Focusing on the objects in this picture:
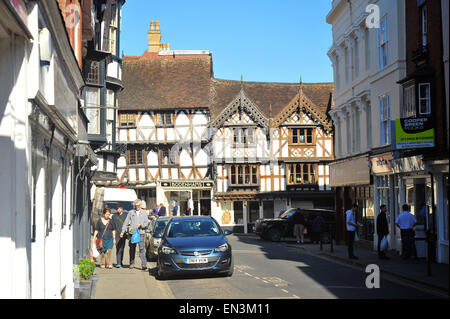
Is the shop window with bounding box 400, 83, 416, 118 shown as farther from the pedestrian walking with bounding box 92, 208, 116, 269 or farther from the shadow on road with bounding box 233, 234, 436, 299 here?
the pedestrian walking with bounding box 92, 208, 116, 269

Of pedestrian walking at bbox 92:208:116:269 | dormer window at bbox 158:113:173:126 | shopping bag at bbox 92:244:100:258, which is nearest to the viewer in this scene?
pedestrian walking at bbox 92:208:116:269

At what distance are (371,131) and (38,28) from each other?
66.1 feet

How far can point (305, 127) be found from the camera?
4672cm

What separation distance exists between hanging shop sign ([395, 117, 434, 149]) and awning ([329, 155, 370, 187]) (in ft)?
22.5

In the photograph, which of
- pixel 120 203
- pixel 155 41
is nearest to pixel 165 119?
pixel 120 203

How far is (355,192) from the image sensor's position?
1152 inches

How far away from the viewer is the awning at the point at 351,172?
2636cm

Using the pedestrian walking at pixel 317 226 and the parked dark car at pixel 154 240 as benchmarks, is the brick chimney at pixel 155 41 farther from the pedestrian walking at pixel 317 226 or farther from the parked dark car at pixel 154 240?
the parked dark car at pixel 154 240

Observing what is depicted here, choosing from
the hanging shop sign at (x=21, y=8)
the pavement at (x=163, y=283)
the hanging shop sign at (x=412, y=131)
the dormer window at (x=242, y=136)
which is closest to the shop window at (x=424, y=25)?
the hanging shop sign at (x=412, y=131)

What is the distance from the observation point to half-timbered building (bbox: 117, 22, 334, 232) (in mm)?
46344

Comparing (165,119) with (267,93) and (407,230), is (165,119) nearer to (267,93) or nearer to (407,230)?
(267,93)

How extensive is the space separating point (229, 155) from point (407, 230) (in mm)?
27113

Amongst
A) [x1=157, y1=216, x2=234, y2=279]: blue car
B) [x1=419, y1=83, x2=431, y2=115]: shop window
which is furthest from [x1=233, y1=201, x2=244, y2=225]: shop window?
[x1=157, y1=216, x2=234, y2=279]: blue car
